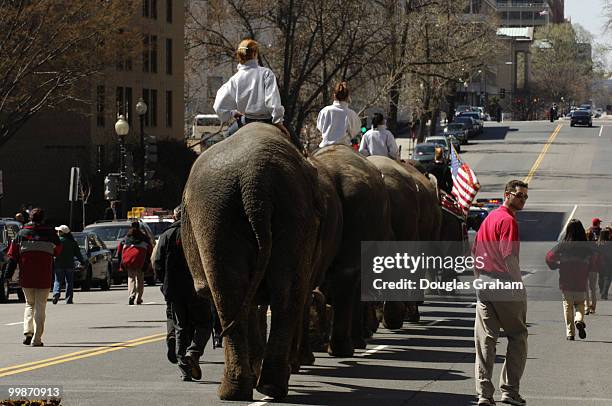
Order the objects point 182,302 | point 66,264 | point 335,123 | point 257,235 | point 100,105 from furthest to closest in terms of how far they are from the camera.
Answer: point 100,105, point 66,264, point 335,123, point 182,302, point 257,235

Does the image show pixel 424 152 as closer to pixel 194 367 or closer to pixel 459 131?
pixel 459 131

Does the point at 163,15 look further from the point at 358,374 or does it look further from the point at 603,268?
the point at 358,374

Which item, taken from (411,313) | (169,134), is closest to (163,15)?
(169,134)

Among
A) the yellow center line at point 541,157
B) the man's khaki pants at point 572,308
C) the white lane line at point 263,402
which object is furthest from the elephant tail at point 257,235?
the yellow center line at point 541,157

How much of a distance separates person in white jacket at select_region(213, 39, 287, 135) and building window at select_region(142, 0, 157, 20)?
51249 millimetres

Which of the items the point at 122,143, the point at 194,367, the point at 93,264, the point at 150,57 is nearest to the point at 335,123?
the point at 194,367

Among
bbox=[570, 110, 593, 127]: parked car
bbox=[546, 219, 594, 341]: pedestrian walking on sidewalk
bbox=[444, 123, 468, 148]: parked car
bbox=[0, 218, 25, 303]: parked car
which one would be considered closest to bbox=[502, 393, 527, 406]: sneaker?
bbox=[546, 219, 594, 341]: pedestrian walking on sidewalk

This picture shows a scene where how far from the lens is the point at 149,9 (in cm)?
6512

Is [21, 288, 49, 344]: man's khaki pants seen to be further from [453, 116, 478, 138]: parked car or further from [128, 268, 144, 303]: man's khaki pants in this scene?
[453, 116, 478, 138]: parked car

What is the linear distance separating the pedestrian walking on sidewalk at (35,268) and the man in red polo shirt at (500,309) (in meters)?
8.18

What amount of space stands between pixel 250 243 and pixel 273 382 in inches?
46.5

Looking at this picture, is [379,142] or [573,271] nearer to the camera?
[573,271]

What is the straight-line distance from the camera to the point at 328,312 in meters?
16.3

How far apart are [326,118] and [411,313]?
14.4ft
